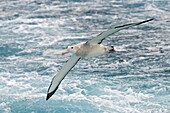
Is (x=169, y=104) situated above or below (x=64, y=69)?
below

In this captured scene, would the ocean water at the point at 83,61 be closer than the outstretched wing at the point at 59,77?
No

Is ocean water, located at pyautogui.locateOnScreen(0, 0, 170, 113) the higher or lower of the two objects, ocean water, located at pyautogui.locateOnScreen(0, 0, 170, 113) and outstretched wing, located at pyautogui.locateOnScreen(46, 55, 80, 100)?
the lower

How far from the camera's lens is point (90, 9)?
7831 centimetres

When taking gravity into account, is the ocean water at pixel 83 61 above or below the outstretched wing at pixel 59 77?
below

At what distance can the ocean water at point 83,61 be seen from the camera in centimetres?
4331

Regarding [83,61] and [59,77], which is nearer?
[59,77]

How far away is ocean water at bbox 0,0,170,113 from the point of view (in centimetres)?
4331

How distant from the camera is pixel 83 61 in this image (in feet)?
180

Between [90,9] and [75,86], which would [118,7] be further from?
[75,86]

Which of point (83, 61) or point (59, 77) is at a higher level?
point (59, 77)

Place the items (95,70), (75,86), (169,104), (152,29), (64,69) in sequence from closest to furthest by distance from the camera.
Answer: (64,69) < (169,104) < (75,86) < (95,70) < (152,29)

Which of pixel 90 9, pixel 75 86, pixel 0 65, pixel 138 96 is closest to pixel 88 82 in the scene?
pixel 75 86

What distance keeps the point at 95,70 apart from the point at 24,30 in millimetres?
19316

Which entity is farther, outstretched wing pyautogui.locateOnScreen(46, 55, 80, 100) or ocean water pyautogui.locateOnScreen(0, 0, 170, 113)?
ocean water pyautogui.locateOnScreen(0, 0, 170, 113)
